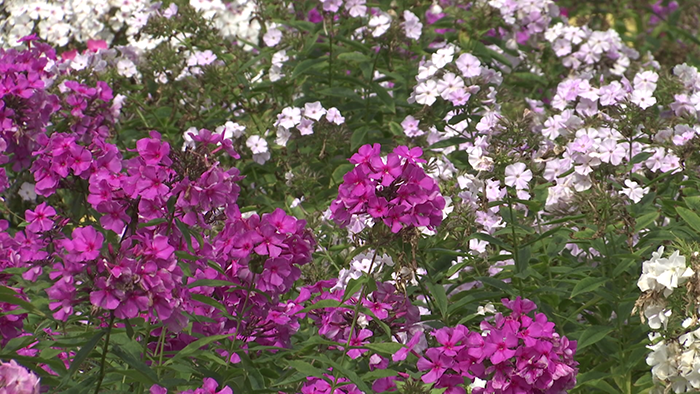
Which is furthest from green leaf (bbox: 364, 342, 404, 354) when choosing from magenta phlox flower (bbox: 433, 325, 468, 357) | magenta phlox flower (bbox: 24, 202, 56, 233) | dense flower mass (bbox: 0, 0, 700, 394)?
magenta phlox flower (bbox: 24, 202, 56, 233)

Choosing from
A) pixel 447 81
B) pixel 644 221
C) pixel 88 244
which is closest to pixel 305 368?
pixel 88 244

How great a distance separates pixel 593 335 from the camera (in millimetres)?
3145

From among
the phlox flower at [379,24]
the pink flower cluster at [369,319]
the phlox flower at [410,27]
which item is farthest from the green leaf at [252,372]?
the phlox flower at [410,27]

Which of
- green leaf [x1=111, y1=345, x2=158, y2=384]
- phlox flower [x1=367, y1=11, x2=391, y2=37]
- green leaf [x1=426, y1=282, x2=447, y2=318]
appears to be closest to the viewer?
green leaf [x1=111, y1=345, x2=158, y2=384]

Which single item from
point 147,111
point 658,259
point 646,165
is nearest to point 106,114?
point 147,111

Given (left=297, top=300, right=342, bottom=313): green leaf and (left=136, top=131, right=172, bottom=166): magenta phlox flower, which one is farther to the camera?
(left=297, top=300, right=342, bottom=313): green leaf

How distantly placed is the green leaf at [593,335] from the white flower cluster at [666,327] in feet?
1.27

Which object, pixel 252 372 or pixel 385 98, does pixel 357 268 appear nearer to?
pixel 252 372

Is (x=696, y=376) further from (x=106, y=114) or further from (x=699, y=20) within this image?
(x=699, y=20)

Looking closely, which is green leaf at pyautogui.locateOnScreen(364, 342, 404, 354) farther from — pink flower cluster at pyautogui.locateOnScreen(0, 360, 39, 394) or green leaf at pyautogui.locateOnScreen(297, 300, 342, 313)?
pink flower cluster at pyautogui.locateOnScreen(0, 360, 39, 394)

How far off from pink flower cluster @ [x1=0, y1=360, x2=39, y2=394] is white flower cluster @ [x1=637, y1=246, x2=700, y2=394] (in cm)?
150

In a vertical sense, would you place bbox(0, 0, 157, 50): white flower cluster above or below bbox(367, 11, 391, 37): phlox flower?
above

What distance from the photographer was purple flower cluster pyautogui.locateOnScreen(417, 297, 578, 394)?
2523 mm

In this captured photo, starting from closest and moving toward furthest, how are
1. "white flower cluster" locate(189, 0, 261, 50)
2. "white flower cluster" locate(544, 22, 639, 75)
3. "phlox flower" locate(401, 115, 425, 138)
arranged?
"phlox flower" locate(401, 115, 425, 138) → "white flower cluster" locate(544, 22, 639, 75) → "white flower cluster" locate(189, 0, 261, 50)
